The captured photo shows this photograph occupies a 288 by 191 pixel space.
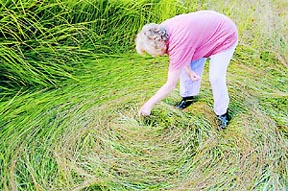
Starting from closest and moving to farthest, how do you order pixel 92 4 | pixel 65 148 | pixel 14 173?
1. pixel 14 173
2. pixel 65 148
3. pixel 92 4

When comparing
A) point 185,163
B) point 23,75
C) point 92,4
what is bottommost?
point 185,163

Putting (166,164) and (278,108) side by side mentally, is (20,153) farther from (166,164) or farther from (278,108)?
(278,108)

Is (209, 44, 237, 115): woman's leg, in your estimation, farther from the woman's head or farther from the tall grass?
the tall grass

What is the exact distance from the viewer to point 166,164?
9.14 feet

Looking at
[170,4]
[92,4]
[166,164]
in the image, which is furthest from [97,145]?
[170,4]

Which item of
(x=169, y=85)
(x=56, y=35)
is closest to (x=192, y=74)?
(x=169, y=85)

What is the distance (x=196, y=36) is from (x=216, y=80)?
0.37m

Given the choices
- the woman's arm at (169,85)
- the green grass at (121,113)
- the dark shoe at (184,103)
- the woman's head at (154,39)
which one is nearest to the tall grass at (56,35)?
the green grass at (121,113)

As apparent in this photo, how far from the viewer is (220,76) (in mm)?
2771

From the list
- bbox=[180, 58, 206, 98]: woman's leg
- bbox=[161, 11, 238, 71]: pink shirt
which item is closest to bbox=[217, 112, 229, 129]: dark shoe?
bbox=[180, 58, 206, 98]: woman's leg

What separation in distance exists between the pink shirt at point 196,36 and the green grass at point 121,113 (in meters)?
0.60

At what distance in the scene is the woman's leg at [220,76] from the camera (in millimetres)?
2711

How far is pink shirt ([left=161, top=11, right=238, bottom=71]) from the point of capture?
2461 millimetres

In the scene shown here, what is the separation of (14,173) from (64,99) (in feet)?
2.30
